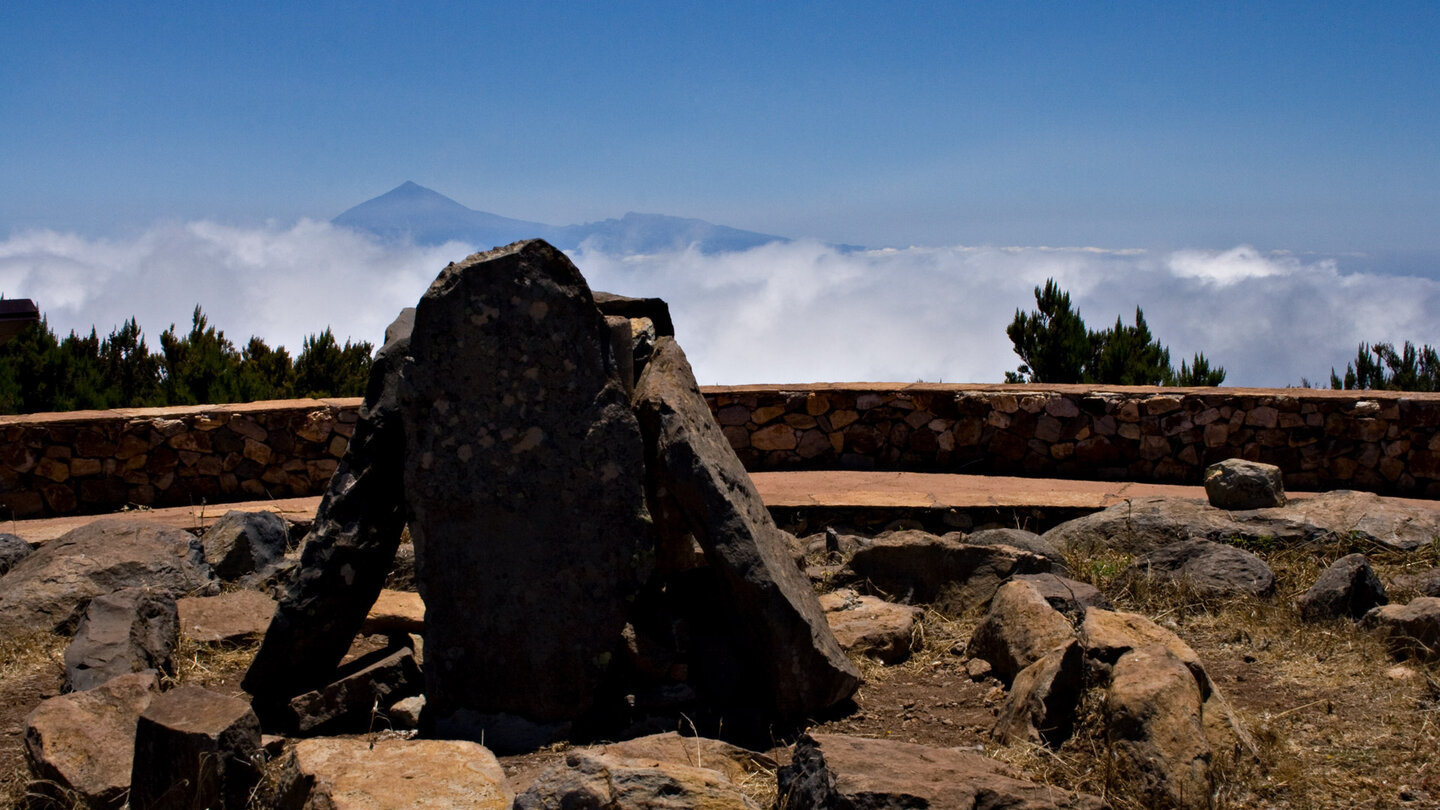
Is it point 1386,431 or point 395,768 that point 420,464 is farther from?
point 1386,431

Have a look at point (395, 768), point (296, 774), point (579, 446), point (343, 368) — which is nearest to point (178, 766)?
point (296, 774)

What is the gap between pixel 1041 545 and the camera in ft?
22.2

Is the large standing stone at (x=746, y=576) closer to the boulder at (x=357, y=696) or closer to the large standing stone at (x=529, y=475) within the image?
the large standing stone at (x=529, y=475)

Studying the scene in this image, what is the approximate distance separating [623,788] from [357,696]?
1.94 meters

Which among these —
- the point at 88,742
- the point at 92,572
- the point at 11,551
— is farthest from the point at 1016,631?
the point at 11,551

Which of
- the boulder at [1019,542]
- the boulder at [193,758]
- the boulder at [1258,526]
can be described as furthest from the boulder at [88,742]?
the boulder at [1258,526]

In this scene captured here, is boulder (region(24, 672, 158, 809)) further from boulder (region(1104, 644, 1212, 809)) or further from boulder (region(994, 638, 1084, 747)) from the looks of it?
boulder (region(1104, 644, 1212, 809))

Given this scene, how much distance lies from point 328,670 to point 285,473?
203 inches

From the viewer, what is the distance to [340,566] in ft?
15.9

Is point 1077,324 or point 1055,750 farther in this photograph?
point 1077,324

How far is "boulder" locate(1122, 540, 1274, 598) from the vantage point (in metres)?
6.18

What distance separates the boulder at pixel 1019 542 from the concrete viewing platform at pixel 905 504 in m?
1.29

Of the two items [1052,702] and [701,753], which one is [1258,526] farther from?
[701,753]

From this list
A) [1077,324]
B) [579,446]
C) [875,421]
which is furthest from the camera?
[1077,324]
